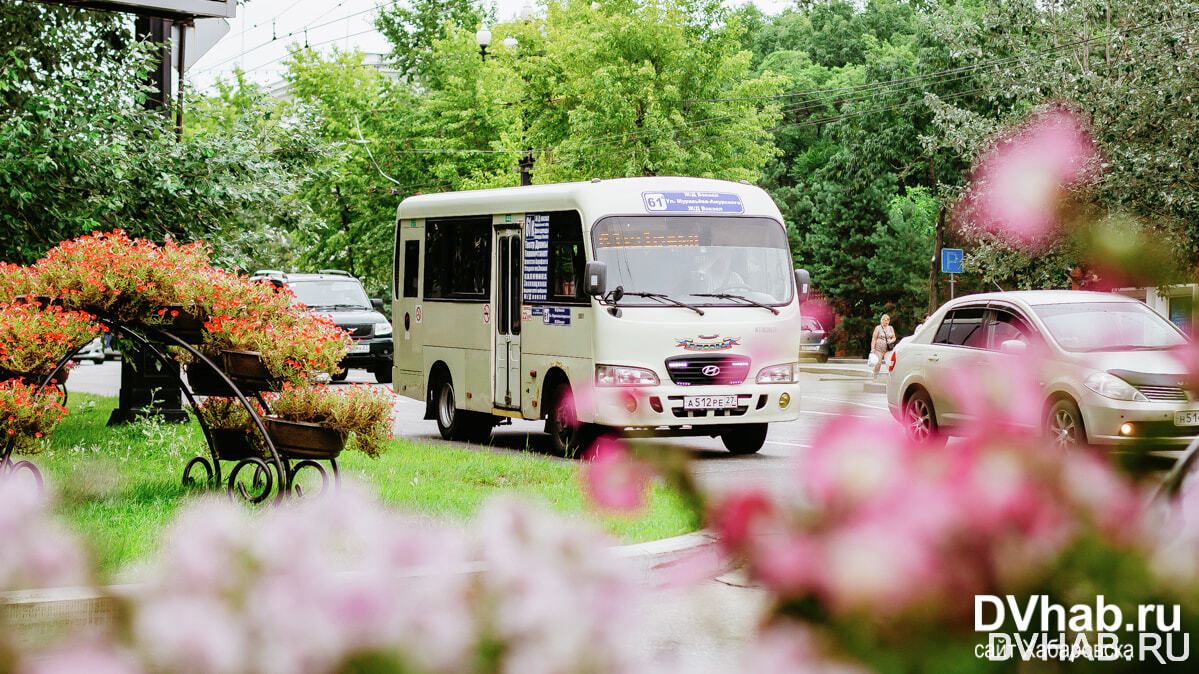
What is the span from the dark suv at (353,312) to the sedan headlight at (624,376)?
13376 millimetres

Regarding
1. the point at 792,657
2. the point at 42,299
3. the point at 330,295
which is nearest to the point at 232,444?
the point at 42,299

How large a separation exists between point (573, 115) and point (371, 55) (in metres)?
58.1

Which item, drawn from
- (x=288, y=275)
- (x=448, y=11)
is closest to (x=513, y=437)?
(x=288, y=275)

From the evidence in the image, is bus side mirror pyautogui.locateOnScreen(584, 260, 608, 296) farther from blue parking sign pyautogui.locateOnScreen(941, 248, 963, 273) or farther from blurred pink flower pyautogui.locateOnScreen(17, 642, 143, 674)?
blue parking sign pyautogui.locateOnScreen(941, 248, 963, 273)

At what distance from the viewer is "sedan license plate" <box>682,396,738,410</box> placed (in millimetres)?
13234

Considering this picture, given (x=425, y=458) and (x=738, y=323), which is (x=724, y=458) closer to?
(x=738, y=323)

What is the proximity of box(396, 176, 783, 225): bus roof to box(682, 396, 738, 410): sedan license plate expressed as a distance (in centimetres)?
194

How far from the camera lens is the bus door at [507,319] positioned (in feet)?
48.3

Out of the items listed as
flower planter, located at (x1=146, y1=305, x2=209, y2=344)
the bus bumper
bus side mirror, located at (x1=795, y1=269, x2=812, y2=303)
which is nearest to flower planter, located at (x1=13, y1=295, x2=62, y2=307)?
flower planter, located at (x1=146, y1=305, x2=209, y2=344)

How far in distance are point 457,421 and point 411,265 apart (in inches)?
96.2

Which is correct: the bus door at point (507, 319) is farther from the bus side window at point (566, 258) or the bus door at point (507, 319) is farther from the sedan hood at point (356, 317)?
the sedan hood at point (356, 317)

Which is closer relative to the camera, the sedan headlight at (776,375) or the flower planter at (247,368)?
the flower planter at (247,368)

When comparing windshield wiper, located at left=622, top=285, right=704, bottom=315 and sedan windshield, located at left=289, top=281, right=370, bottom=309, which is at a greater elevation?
sedan windshield, located at left=289, top=281, right=370, bottom=309

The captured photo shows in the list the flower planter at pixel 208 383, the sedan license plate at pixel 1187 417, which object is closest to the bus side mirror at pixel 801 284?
the flower planter at pixel 208 383
